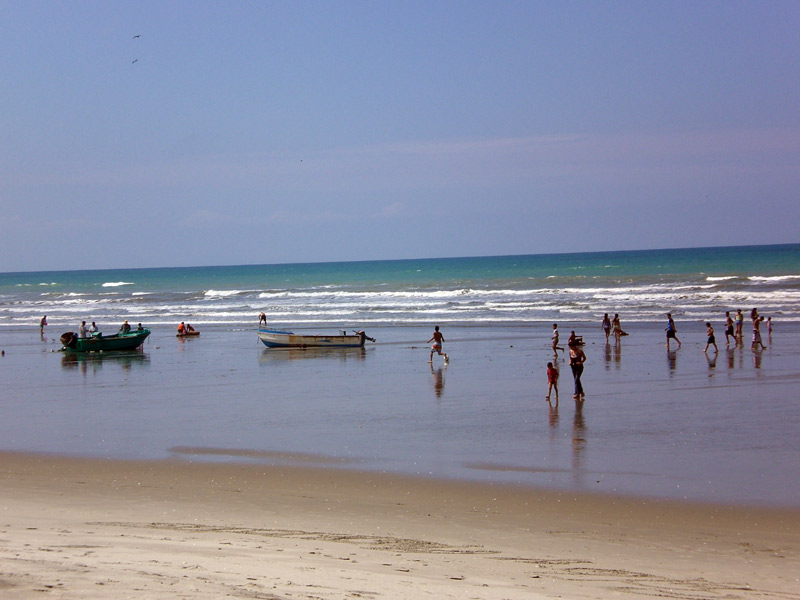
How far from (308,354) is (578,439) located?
18341mm

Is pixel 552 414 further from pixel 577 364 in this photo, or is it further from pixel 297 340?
pixel 297 340

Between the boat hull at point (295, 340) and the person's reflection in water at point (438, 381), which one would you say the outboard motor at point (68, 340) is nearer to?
the boat hull at point (295, 340)

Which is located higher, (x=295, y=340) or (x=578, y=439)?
(x=295, y=340)

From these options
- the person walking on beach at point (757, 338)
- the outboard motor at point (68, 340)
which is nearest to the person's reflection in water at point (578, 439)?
the person walking on beach at point (757, 338)

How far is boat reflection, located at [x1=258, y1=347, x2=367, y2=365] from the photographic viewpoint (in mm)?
28797

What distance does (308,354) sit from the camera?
30.9m

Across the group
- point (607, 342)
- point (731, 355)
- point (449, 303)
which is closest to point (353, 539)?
point (731, 355)

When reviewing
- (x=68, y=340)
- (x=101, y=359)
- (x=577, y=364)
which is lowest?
(x=101, y=359)

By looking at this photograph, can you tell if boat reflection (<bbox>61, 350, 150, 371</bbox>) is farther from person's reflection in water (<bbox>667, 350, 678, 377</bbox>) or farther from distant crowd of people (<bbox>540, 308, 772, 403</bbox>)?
person's reflection in water (<bbox>667, 350, 678, 377</bbox>)

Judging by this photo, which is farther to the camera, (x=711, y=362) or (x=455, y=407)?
(x=711, y=362)

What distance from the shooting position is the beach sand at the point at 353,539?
6383mm

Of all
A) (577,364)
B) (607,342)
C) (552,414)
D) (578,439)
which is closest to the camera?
(578,439)

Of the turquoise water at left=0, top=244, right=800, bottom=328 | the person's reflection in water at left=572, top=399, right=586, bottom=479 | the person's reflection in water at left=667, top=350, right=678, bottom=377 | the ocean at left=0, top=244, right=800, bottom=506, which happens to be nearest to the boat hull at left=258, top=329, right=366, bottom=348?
the ocean at left=0, top=244, right=800, bottom=506

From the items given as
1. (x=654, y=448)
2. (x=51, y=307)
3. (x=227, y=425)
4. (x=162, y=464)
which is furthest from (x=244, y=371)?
(x=51, y=307)
